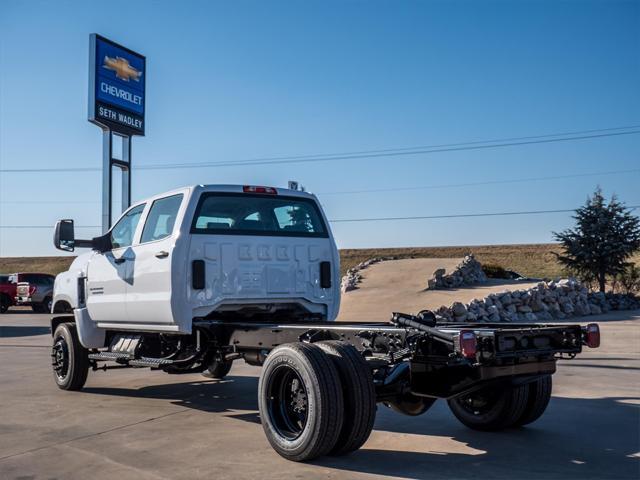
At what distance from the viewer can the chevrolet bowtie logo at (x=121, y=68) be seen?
22469mm

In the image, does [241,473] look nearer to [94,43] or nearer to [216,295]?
[216,295]

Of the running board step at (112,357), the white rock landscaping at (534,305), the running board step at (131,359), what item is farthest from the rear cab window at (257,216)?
the white rock landscaping at (534,305)

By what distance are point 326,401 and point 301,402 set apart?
1.63 ft

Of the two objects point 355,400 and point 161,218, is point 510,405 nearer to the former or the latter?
point 355,400

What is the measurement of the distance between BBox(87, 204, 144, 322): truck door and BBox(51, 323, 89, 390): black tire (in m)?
0.56

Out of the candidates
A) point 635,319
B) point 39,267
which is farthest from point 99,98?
point 39,267

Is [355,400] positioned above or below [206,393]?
above

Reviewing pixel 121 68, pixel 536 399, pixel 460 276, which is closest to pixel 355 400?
pixel 536 399

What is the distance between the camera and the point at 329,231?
8.12 m

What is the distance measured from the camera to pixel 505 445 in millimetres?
6000

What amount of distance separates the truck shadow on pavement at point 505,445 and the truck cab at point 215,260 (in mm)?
1219

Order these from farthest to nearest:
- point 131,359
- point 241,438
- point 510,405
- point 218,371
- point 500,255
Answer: point 500,255
point 218,371
point 131,359
point 510,405
point 241,438

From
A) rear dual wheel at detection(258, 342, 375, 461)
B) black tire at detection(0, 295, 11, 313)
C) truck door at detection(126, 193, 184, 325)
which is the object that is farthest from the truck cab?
black tire at detection(0, 295, 11, 313)

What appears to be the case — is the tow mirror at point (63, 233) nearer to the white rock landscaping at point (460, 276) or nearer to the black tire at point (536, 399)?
the black tire at point (536, 399)
